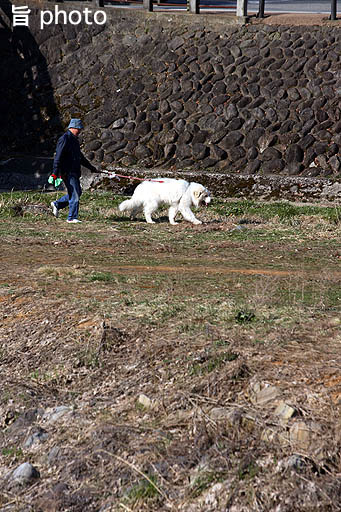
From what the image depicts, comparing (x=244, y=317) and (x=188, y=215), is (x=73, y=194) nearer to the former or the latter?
(x=188, y=215)

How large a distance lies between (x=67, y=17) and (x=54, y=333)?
21807mm

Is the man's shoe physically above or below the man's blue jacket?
below

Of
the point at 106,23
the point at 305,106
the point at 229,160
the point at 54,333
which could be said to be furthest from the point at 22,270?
the point at 106,23

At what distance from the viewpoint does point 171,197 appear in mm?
14195

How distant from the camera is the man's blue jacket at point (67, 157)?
44.9 ft

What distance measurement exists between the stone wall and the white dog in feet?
23.8

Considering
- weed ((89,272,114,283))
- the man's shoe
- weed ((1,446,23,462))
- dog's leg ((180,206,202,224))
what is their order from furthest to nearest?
the man's shoe < dog's leg ((180,206,202,224)) < weed ((89,272,114,283)) < weed ((1,446,23,462))

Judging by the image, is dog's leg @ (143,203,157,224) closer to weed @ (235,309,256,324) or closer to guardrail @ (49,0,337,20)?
weed @ (235,309,256,324)

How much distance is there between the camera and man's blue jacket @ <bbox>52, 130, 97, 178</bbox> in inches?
539

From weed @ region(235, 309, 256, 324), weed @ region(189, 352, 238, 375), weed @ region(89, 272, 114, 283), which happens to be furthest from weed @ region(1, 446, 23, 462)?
weed @ region(89, 272, 114, 283)

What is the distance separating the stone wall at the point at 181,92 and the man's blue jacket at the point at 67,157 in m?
8.20

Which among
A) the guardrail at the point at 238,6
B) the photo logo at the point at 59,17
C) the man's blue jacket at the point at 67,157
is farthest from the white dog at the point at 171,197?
the photo logo at the point at 59,17

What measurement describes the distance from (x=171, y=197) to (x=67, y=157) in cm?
207

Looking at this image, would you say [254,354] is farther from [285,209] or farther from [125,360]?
[285,209]
